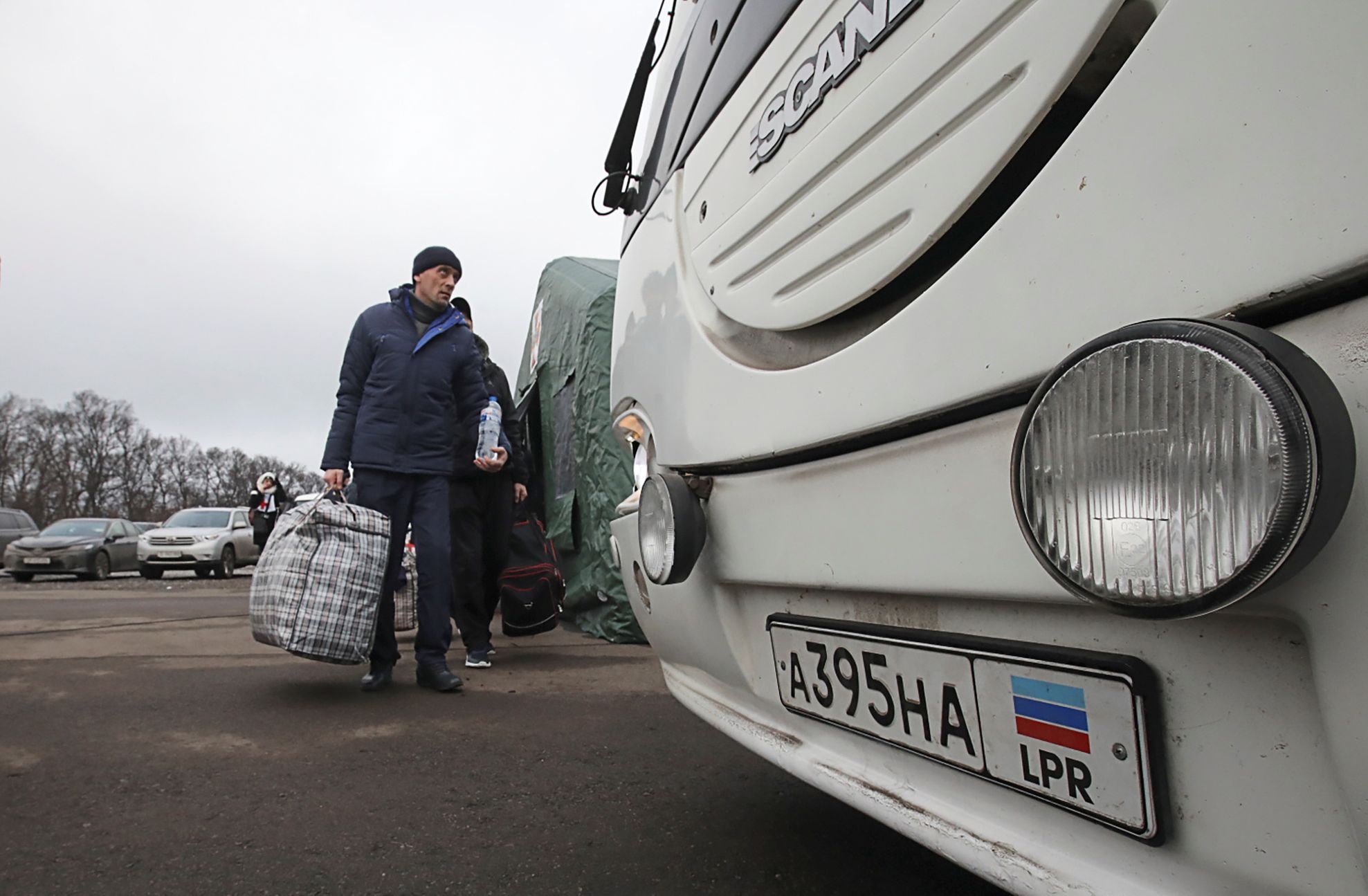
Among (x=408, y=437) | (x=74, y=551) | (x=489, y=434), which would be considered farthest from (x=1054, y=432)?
(x=74, y=551)

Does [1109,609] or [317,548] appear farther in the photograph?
[317,548]

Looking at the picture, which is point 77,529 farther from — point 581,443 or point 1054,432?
point 1054,432

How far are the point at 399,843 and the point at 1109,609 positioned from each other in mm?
1680

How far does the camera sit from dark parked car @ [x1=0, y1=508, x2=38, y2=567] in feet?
56.7

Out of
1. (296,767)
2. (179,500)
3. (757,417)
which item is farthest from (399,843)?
(179,500)

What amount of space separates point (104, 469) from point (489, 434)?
209 feet

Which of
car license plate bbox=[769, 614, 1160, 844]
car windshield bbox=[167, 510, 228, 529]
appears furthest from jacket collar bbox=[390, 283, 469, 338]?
car windshield bbox=[167, 510, 228, 529]

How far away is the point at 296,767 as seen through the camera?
2.47m

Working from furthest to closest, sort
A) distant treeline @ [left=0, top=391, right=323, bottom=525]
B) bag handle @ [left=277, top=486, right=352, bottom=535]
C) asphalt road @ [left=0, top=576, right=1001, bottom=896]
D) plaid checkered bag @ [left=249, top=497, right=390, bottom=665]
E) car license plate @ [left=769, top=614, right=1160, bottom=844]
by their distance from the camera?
distant treeline @ [left=0, top=391, right=323, bottom=525]
bag handle @ [left=277, top=486, right=352, bottom=535]
plaid checkered bag @ [left=249, top=497, right=390, bottom=665]
asphalt road @ [left=0, top=576, right=1001, bottom=896]
car license plate @ [left=769, top=614, right=1160, bottom=844]

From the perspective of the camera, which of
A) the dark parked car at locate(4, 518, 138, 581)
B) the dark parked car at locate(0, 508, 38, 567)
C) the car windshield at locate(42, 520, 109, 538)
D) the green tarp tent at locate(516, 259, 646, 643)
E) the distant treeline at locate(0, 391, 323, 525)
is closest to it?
the green tarp tent at locate(516, 259, 646, 643)

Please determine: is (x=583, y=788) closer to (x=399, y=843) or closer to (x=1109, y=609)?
(x=399, y=843)

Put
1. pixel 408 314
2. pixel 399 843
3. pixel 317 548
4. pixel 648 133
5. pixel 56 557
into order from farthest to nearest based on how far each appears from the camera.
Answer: pixel 56 557 → pixel 408 314 → pixel 317 548 → pixel 648 133 → pixel 399 843

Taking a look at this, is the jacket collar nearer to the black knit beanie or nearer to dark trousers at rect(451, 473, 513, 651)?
the black knit beanie

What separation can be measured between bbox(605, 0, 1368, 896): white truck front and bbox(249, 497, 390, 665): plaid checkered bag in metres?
2.09
